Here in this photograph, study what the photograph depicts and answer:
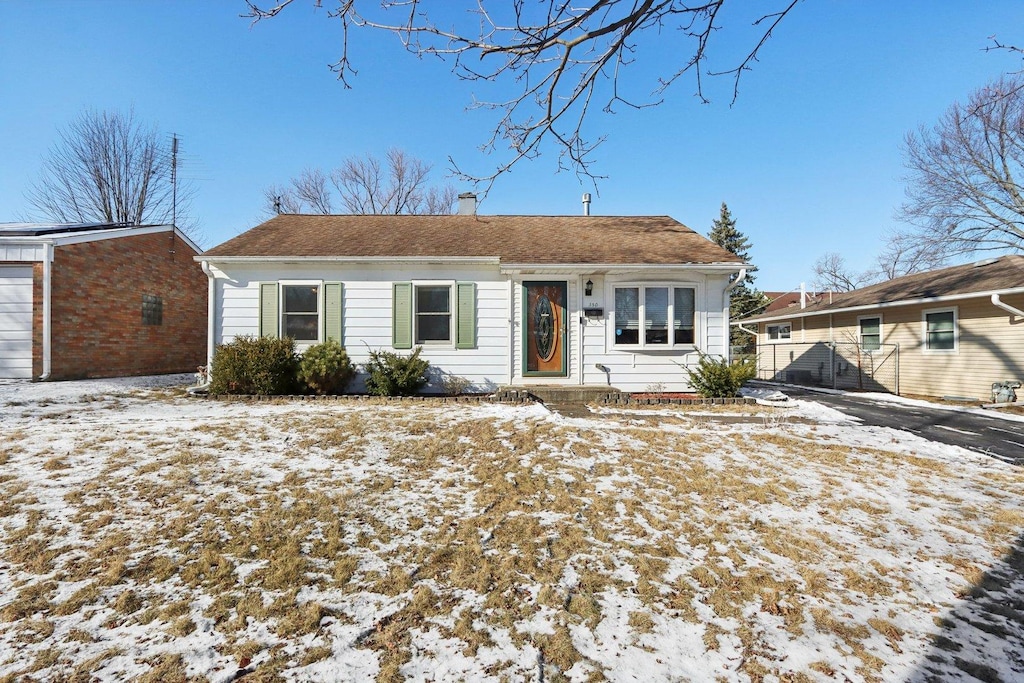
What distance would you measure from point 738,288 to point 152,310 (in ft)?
99.0

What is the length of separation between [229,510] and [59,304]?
34.6ft

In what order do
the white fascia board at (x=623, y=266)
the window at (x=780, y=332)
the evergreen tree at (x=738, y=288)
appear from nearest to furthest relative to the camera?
the white fascia board at (x=623, y=266) < the window at (x=780, y=332) < the evergreen tree at (x=738, y=288)

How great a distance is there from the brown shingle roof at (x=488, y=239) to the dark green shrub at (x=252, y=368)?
6.72ft

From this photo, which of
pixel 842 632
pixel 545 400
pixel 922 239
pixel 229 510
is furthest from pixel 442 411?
pixel 922 239

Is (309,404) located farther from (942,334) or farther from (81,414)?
(942,334)

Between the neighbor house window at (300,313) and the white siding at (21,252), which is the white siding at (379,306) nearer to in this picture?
the neighbor house window at (300,313)

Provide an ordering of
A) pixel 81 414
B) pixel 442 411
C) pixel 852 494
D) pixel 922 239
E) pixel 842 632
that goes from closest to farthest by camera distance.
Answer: pixel 842 632 → pixel 852 494 → pixel 81 414 → pixel 442 411 → pixel 922 239

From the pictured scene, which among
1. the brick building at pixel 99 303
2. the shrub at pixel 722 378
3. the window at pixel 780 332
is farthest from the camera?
the window at pixel 780 332

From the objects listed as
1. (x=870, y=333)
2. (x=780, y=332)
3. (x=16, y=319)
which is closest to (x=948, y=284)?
(x=870, y=333)

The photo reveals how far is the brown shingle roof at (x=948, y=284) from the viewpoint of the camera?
10.3 metres

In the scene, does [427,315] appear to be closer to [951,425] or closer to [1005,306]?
[951,425]

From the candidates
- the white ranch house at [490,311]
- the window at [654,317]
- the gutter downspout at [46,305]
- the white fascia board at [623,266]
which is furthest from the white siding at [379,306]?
the gutter downspout at [46,305]

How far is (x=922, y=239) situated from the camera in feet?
58.9

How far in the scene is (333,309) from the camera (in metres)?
8.95
